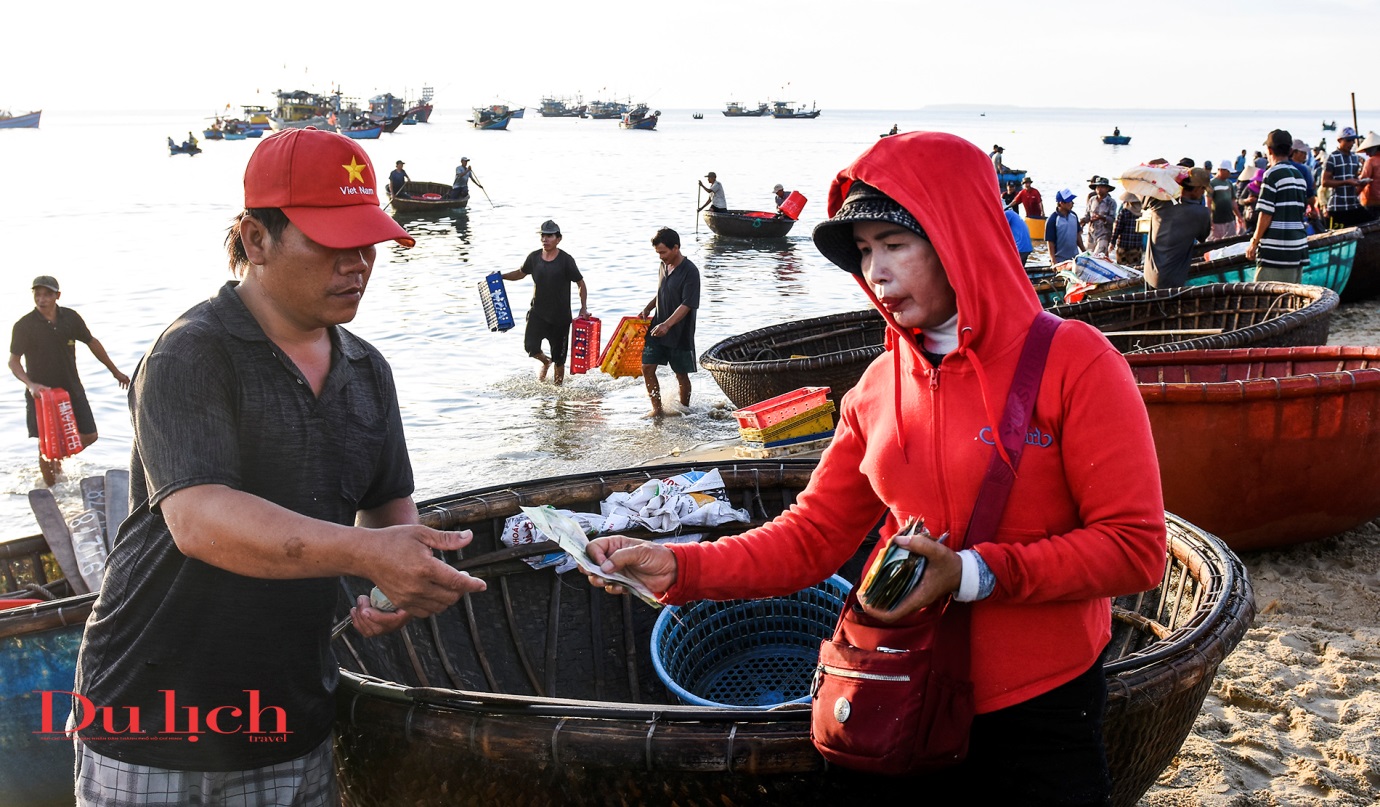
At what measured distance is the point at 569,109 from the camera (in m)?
194

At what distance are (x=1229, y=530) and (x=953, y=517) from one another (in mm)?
3960

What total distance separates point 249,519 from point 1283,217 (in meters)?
9.76

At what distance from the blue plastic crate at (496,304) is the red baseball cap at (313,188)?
348 inches

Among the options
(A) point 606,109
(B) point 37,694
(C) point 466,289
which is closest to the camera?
(B) point 37,694

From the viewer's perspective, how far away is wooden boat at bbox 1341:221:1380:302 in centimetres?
1194

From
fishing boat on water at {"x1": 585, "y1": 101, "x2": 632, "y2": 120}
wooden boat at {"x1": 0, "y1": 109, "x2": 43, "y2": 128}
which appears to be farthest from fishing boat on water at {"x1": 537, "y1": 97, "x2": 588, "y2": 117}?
wooden boat at {"x1": 0, "y1": 109, "x2": 43, "y2": 128}

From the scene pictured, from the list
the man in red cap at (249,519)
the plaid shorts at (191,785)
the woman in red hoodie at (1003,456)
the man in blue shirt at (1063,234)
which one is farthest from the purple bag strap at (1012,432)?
the man in blue shirt at (1063,234)

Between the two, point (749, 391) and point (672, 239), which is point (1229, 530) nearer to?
point (749, 391)

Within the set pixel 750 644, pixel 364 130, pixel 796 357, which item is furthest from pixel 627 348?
pixel 364 130

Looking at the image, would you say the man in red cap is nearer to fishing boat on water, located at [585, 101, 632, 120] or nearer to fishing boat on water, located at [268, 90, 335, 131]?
fishing boat on water, located at [268, 90, 335, 131]

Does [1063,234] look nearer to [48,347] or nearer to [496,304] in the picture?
[496,304]

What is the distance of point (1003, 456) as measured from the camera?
1.69 m

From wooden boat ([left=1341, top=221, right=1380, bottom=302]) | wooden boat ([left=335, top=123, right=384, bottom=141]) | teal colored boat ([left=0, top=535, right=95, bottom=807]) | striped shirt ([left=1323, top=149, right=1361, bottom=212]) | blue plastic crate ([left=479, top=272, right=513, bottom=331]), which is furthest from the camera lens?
wooden boat ([left=335, top=123, right=384, bottom=141])

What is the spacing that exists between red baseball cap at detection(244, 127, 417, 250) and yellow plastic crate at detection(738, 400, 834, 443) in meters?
5.68
